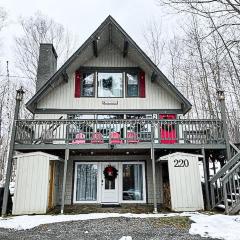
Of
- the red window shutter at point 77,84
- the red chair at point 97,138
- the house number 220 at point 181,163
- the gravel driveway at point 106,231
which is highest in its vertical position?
the red window shutter at point 77,84

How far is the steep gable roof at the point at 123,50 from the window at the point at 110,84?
1.28m

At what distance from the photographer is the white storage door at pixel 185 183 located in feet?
31.4

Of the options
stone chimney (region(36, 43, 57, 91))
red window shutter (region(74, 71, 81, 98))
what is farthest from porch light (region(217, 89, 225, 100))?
stone chimney (region(36, 43, 57, 91))

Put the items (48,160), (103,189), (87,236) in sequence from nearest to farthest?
(87,236) < (48,160) < (103,189)

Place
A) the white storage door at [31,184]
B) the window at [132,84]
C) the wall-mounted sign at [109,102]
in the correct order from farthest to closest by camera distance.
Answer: the window at [132,84] → the wall-mounted sign at [109,102] → the white storage door at [31,184]

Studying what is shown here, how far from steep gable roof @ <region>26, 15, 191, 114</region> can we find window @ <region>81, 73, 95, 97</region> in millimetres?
937

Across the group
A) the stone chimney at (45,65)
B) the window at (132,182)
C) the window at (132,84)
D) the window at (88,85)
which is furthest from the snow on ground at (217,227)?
the stone chimney at (45,65)

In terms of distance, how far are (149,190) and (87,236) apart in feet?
21.1

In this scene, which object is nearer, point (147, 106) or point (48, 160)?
point (48, 160)

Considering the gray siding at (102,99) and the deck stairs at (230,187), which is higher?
the gray siding at (102,99)

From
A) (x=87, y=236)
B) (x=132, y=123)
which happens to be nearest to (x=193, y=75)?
(x=132, y=123)

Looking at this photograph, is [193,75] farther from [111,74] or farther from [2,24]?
[2,24]

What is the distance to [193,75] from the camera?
74.2 feet

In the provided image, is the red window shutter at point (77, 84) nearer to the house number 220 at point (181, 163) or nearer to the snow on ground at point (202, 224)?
the house number 220 at point (181, 163)
